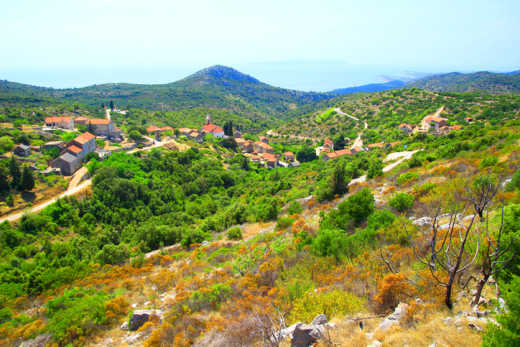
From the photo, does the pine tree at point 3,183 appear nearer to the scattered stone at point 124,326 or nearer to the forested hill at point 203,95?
the scattered stone at point 124,326

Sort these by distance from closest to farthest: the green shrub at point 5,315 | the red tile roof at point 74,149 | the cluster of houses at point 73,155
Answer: the green shrub at point 5,315 → the cluster of houses at point 73,155 → the red tile roof at point 74,149

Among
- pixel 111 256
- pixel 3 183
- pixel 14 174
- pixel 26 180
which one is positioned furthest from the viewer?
pixel 26 180

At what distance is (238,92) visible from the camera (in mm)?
167000

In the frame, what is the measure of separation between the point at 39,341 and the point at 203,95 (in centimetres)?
13455

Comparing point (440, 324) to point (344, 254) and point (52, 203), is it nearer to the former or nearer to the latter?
point (344, 254)

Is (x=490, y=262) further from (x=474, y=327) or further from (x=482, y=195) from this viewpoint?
(x=482, y=195)

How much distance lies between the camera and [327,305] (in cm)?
632

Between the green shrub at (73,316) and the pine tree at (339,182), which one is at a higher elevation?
the pine tree at (339,182)

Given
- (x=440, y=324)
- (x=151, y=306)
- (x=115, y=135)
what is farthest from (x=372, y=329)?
(x=115, y=135)

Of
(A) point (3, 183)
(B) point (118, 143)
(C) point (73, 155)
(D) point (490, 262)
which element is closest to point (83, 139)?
(C) point (73, 155)

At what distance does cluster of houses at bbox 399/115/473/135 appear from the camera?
45.5 m

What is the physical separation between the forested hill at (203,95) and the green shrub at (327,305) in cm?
10684

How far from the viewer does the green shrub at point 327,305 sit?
19.9ft

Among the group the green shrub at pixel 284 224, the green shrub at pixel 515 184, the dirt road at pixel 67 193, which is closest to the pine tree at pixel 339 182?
the green shrub at pixel 284 224
